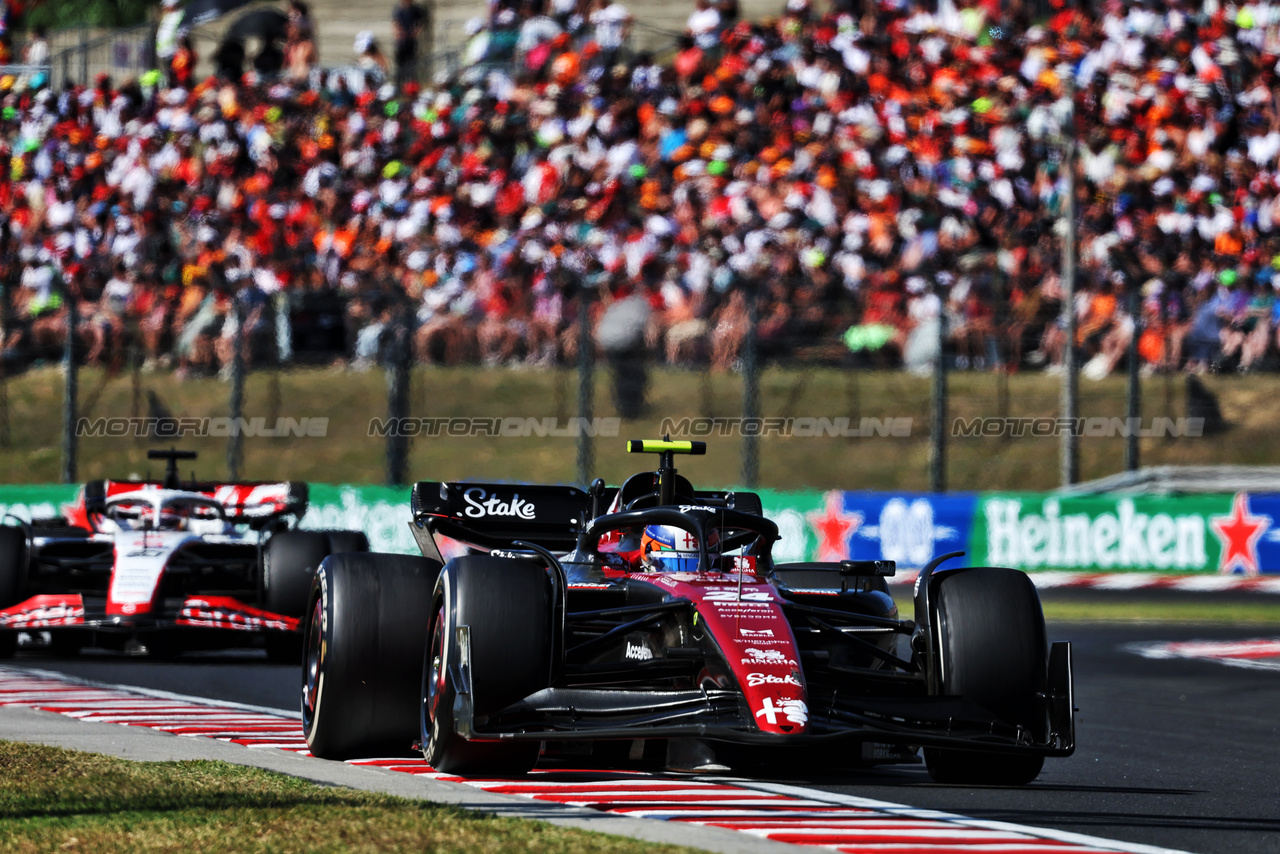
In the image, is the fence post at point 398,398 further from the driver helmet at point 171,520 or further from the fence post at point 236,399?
the driver helmet at point 171,520

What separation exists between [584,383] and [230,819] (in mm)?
13899

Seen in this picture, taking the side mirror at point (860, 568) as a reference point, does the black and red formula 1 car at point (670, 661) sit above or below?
below

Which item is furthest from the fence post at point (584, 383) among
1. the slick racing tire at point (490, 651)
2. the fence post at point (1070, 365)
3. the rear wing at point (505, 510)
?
the slick racing tire at point (490, 651)

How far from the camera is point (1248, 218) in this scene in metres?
22.2

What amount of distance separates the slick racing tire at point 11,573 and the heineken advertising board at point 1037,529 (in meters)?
5.84

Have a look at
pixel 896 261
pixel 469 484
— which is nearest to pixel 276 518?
pixel 469 484

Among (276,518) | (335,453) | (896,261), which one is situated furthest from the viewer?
(896,261)

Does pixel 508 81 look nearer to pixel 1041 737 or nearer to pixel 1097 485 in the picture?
pixel 1097 485

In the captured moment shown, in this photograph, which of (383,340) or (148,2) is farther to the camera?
(148,2)

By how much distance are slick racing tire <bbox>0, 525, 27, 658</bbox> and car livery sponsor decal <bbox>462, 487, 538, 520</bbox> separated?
4715 millimetres

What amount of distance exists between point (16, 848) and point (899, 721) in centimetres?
291

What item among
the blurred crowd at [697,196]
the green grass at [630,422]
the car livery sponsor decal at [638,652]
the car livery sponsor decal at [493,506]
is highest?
the blurred crowd at [697,196]

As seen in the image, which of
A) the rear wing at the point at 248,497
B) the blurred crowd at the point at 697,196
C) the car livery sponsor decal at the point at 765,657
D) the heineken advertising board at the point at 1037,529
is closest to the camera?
the car livery sponsor decal at the point at 765,657

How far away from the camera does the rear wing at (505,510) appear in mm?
8680
